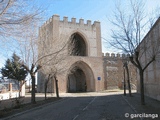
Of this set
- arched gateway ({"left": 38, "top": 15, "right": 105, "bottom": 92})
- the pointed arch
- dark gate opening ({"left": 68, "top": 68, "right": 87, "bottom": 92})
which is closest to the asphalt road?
arched gateway ({"left": 38, "top": 15, "right": 105, "bottom": 92})

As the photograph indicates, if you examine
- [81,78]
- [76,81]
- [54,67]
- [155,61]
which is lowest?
[76,81]

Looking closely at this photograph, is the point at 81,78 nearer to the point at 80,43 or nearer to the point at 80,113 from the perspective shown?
the point at 80,43

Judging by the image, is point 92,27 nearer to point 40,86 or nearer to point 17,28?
point 40,86

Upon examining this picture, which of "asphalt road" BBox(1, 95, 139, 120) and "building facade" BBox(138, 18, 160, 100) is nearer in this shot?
"asphalt road" BBox(1, 95, 139, 120)

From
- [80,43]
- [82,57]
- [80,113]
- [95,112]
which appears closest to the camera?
[80,113]

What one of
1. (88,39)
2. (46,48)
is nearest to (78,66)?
(88,39)

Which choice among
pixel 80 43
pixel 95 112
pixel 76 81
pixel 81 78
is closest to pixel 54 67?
pixel 95 112

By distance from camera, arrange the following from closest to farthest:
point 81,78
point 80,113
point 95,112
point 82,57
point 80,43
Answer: point 80,113, point 95,112, point 82,57, point 80,43, point 81,78

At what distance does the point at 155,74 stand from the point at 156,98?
2221 mm

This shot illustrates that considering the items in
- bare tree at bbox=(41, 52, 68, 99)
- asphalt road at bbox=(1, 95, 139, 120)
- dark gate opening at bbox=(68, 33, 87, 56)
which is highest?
dark gate opening at bbox=(68, 33, 87, 56)

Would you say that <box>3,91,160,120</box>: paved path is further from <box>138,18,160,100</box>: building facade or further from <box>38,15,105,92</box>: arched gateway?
<box>38,15,105,92</box>: arched gateway

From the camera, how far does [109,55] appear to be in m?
48.7

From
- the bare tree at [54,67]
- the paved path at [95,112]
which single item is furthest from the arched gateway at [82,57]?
the paved path at [95,112]

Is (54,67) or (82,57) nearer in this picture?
(54,67)
